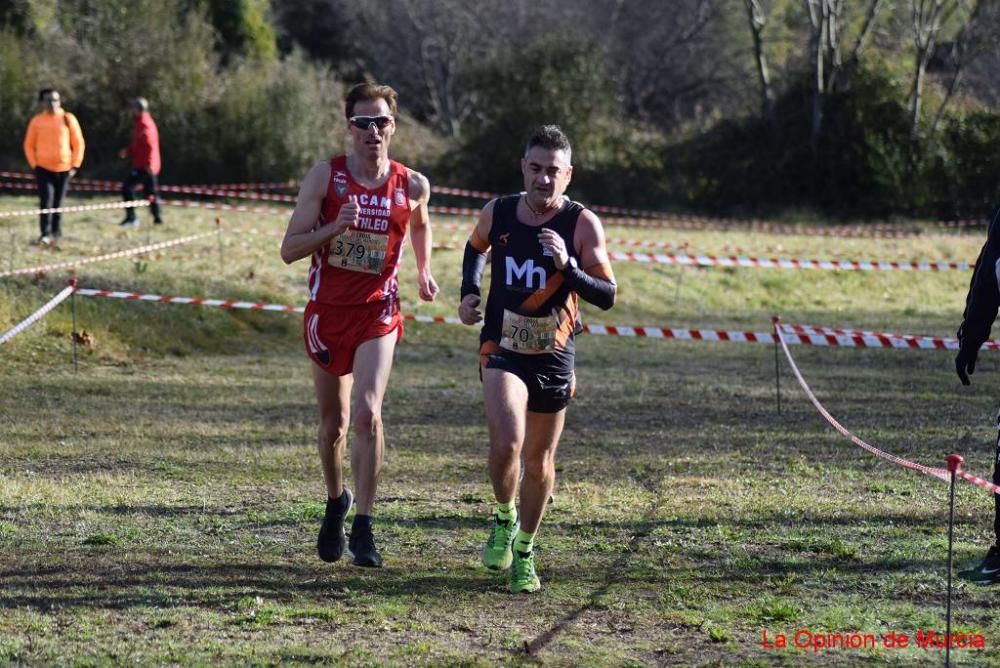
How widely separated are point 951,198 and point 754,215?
470 cm

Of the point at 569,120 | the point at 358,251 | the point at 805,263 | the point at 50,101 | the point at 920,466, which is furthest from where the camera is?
the point at 569,120

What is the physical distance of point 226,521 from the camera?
738 centimetres

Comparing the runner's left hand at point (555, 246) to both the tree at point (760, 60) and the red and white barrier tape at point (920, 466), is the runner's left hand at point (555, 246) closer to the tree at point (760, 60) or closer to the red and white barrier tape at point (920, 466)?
the red and white barrier tape at point (920, 466)

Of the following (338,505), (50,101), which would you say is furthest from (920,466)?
(50,101)

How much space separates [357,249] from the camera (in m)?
6.37

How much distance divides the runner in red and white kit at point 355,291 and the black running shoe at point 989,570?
8.61ft

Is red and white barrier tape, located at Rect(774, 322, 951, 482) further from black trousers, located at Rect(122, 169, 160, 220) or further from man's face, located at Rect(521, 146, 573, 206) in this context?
black trousers, located at Rect(122, 169, 160, 220)

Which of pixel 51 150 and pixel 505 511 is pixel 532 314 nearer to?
pixel 505 511

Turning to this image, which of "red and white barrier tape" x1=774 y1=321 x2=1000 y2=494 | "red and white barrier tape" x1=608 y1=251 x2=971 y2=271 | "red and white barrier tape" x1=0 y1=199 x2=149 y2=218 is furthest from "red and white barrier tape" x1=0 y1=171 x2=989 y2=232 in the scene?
"red and white barrier tape" x1=774 y1=321 x2=1000 y2=494

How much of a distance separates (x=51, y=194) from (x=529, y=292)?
1390 centimetres

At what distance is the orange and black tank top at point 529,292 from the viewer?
19.6ft

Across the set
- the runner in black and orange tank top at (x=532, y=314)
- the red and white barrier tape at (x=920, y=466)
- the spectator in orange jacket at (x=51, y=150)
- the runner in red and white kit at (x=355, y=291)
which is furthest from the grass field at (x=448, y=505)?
the spectator in orange jacket at (x=51, y=150)

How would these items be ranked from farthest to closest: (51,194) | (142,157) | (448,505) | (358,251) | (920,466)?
(142,157)
(51,194)
(448,505)
(920,466)
(358,251)

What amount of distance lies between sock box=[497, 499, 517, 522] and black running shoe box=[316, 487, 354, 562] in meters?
0.73
